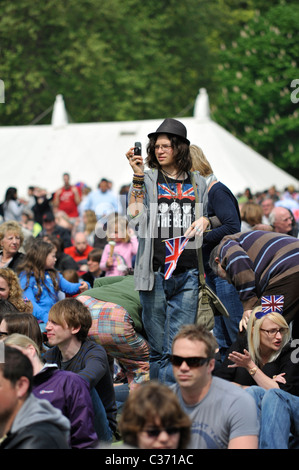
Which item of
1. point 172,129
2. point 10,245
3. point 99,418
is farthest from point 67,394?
point 10,245

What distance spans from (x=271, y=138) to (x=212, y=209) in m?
38.5

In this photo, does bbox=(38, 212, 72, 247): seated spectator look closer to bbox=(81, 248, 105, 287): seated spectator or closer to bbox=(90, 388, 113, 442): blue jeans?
bbox=(81, 248, 105, 287): seated spectator

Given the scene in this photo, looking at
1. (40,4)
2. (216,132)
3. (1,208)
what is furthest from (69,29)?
(1,208)

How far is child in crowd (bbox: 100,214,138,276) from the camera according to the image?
9516 millimetres

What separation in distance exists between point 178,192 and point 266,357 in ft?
4.07

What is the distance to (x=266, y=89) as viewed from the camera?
1721 inches

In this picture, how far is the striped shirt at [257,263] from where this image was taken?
5422 millimetres

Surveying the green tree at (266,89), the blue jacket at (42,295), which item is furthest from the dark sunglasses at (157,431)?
the green tree at (266,89)

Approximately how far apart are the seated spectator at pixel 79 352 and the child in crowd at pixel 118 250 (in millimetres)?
3783

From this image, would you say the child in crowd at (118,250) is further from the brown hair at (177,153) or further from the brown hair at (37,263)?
the brown hair at (177,153)

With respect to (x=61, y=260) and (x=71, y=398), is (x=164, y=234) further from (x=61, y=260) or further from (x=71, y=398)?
(x=61, y=260)

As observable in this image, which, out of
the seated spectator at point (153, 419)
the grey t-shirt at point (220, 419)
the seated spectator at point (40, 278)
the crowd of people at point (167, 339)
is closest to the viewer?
the seated spectator at point (153, 419)
